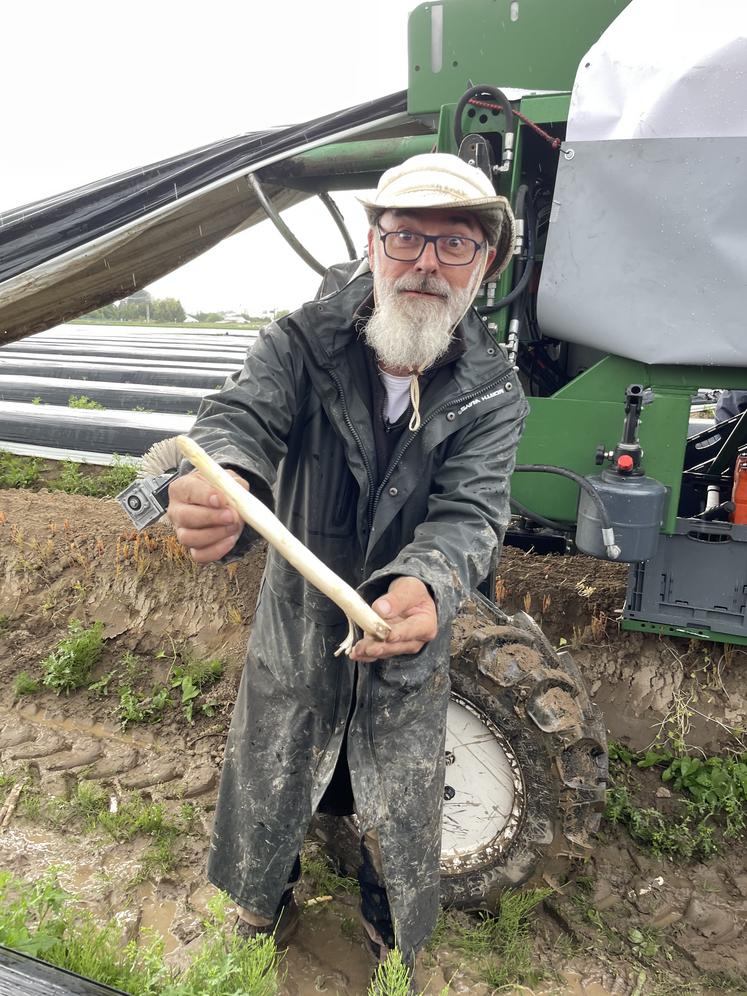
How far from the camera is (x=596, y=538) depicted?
293cm

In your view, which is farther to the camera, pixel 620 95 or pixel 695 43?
pixel 620 95

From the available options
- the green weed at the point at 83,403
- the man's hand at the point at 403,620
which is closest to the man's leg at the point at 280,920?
the man's hand at the point at 403,620

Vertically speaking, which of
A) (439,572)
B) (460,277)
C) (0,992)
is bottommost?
(0,992)

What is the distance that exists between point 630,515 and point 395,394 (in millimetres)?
1218

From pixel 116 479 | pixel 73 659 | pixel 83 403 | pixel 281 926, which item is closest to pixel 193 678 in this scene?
pixel 73 659

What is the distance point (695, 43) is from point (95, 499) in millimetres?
4758

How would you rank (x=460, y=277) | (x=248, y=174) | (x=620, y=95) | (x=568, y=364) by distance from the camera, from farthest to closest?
(x=248, y=174), (x=568, y=364), (x=620, y=95), (x=460, y=277)

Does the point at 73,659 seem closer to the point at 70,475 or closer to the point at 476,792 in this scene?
the point at 70,475

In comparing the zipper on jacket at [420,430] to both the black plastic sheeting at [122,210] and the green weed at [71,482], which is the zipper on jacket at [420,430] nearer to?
the black plastic sheeting at [122,210]

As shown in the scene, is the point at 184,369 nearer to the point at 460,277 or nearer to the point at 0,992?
the point at 460,277

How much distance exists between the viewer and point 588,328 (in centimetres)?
297

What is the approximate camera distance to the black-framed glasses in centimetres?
208

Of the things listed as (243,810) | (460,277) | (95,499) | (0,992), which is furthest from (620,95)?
(95,499)

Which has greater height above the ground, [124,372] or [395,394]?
[395,394]
